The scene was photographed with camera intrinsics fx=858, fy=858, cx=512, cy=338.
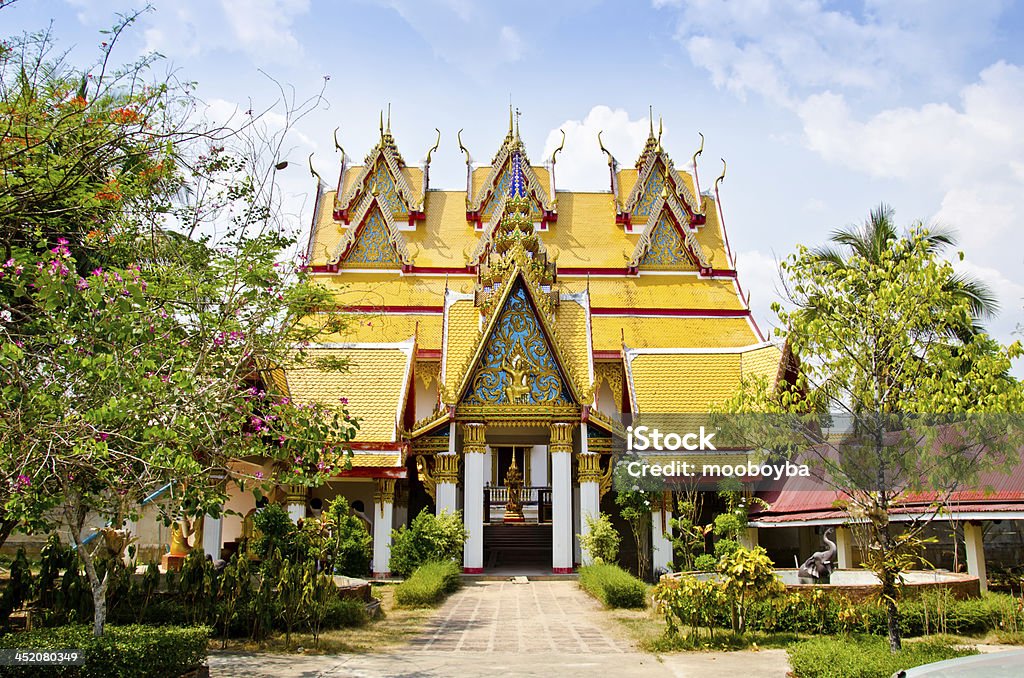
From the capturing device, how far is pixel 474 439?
16234mm

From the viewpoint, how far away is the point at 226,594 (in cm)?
891

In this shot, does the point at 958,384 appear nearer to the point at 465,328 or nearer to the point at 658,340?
the point at 465,328

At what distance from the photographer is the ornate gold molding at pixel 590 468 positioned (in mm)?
16250

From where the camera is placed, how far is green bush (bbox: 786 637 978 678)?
240 inches

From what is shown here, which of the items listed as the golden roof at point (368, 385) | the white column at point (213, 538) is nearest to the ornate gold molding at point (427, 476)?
the golden roof at point (368, 385)

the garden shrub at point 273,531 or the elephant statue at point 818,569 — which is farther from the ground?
the garden shrub at point 273,531

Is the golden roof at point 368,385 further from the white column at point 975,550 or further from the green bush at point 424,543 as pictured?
the white column at point 975,550

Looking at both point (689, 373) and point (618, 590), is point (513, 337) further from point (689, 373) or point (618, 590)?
point (618, 590)

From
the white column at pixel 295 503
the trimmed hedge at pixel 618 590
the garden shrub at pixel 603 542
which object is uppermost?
the white column at pixel 295 503

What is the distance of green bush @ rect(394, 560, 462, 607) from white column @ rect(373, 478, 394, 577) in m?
2.39

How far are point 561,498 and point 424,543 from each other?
2763 millimetres

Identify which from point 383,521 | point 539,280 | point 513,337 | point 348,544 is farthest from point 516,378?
point 348,544

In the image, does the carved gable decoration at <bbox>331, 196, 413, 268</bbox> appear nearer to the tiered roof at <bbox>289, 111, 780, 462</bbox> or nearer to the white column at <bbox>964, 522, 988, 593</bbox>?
the tiered roof at <bbox>289, 111, 780, 462</bbox>

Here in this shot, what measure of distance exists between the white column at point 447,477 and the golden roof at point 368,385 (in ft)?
3.42
